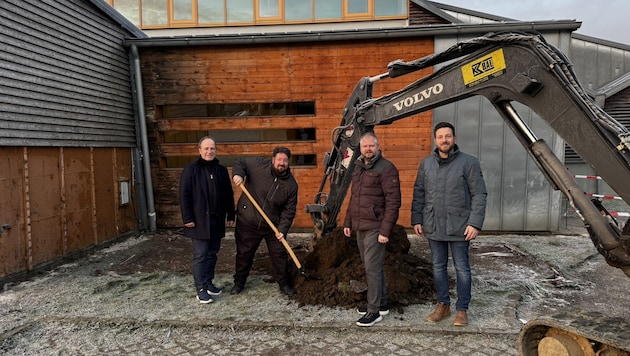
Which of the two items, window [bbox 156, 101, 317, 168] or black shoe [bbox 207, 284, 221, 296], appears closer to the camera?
black shoe [bbox 207, 284, 221, 296]

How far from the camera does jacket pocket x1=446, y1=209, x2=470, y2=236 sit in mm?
3809

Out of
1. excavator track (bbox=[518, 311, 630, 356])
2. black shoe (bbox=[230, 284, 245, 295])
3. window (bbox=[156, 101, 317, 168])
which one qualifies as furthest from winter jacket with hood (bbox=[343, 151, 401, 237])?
window (bbox=[156, 101, 317, 168])

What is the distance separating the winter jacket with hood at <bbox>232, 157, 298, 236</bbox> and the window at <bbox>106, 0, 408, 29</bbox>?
6919 mm

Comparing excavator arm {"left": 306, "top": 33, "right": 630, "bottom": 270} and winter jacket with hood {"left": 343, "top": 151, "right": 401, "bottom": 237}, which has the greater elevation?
excavator arm {"left": 306, "top": 33, "right": 630, "bottom": 270}

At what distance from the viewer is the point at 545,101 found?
272cm

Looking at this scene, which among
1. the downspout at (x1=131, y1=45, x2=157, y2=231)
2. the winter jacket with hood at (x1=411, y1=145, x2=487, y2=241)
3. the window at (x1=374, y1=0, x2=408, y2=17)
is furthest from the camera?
the window at (x1=374, y1=0, x2=408, y2=17)

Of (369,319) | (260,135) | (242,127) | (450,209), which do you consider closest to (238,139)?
(242,127)

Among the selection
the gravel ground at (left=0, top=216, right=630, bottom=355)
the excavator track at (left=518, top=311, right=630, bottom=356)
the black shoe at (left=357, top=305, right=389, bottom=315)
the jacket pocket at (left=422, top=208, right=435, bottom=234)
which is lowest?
the gravel ground at (left=0, top=216, right=630, bottom=355)

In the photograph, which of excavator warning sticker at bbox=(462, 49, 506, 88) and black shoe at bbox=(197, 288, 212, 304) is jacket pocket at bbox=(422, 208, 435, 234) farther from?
black shoe at bbox=(197, 288, 212, 304)

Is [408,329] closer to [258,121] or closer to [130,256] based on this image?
[130,256]

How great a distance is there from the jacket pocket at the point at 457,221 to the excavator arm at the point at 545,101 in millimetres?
Answer: 946

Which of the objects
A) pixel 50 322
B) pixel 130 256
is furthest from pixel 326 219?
pixel 130 256

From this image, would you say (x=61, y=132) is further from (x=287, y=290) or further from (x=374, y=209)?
(x=374, y=209)

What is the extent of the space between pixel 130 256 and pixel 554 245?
772 cm
